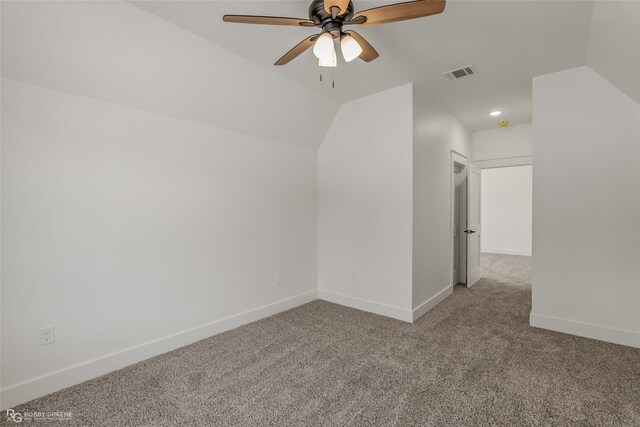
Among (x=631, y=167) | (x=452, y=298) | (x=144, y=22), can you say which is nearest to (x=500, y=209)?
(x=452, y=298)

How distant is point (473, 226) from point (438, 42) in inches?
128

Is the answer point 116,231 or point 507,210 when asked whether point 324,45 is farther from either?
point 507,210

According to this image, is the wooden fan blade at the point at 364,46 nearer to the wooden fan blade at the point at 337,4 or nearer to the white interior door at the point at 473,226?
the wooden fan blade at the point at 337,4

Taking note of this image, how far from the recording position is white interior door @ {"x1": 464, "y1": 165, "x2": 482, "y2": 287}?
4.70 metres

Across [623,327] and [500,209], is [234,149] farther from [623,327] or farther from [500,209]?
[500,209]

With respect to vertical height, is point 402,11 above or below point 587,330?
above

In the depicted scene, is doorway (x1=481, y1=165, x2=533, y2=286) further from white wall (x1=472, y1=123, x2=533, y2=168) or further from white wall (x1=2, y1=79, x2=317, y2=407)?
white wall (x1=2, y1=79, x2=317, y2=407)

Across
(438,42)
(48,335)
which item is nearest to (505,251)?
(438,42)

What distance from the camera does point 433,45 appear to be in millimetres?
2486

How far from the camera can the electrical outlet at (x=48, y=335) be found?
202 cm

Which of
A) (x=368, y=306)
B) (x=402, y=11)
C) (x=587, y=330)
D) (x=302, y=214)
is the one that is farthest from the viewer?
(x=302, y=214)

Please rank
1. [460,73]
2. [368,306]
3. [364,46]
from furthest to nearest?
[368,306]
[460,73]
[364,46]

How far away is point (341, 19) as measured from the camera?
182cm

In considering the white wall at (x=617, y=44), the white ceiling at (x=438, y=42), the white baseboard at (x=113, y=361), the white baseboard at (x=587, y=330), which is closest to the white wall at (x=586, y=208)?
the white baseboard at (x=587, y=330)
